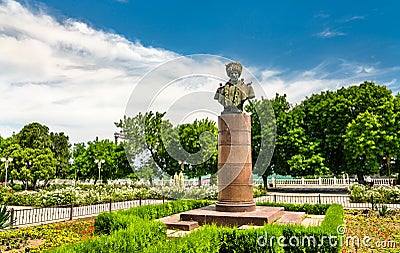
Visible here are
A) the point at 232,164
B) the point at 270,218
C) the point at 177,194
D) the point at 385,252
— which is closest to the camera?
the point at 385,252

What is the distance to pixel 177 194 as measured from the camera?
23797 millimetres

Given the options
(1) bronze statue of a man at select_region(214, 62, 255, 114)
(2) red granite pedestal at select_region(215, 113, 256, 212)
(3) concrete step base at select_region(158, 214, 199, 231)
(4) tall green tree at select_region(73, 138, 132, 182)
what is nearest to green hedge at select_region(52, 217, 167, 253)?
(3) concrete step base at select_region(158, 214, 199, 231)

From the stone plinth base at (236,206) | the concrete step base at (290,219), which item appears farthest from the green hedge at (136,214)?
the concrete step base at (290,219)

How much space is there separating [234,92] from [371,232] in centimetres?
680

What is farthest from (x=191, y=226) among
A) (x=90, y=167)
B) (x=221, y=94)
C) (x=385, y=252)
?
(x=90, y=167)

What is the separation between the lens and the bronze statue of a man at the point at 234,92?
1274cm

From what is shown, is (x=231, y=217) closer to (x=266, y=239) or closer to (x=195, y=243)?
(x=266, y=239)

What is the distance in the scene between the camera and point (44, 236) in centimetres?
1140

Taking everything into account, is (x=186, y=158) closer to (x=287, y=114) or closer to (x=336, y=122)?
(x=287, y=114)

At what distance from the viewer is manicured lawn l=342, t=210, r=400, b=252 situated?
30.5 ft

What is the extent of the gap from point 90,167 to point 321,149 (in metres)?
28.2

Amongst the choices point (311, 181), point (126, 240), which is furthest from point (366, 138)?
point (126, 240)

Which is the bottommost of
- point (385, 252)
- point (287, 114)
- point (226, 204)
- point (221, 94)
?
point (385, 252)

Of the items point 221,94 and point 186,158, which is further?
point 186,158
